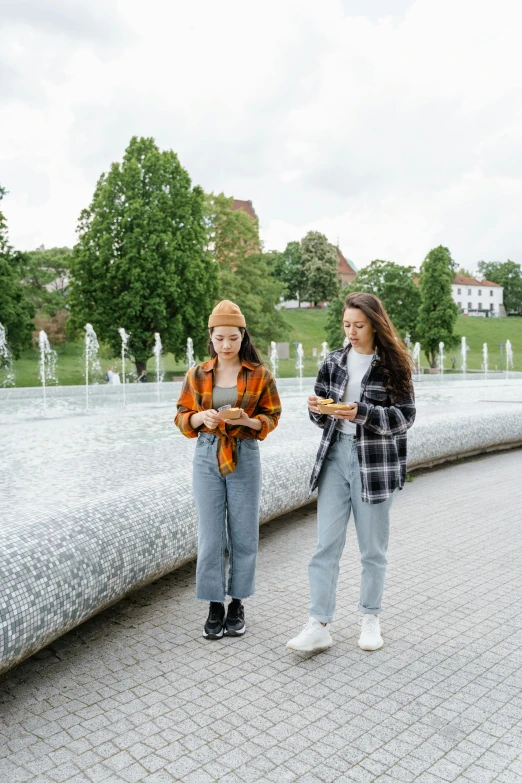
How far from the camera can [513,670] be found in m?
3.68

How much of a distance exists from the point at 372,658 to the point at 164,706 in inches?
46.1

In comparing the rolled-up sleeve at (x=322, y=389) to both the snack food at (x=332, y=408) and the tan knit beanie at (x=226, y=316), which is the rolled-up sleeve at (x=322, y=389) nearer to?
the snack food at (x=332, y=408)

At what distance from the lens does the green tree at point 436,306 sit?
52.1m

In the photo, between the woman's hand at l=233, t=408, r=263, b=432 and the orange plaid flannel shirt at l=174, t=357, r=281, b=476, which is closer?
the woman's hand at l=233, t=408, r=263, b=432

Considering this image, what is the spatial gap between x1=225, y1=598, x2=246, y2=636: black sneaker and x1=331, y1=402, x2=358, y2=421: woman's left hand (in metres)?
1.37

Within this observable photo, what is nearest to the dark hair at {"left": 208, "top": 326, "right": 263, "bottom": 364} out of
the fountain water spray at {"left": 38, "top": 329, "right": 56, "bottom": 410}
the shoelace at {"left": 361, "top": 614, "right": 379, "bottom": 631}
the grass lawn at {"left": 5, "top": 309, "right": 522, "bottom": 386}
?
the shoelace at {"left": 361, "top": 614, "right": 379, "bottom": 631}

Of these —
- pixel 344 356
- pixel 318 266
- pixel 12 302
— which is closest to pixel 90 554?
pixel 344 356

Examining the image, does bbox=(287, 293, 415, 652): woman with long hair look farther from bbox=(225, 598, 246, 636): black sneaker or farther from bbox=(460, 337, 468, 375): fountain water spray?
bbox=(460, 337, 468, 375): fountain water spray

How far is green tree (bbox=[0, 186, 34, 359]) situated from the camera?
95.1 ft

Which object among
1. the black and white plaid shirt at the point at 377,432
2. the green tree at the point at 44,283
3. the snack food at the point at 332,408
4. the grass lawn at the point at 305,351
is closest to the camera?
the snack food at the point at 332,408

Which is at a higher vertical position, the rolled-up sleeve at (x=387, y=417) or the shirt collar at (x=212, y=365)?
the shirt collar at (x=212, y=365)

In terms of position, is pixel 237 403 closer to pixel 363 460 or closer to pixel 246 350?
pixel 246 350

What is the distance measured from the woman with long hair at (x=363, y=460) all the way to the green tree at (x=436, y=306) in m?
49.8

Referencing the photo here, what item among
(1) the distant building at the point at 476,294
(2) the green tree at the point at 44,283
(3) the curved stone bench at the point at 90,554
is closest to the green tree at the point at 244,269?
(2) the green tree at the point at 44,283
